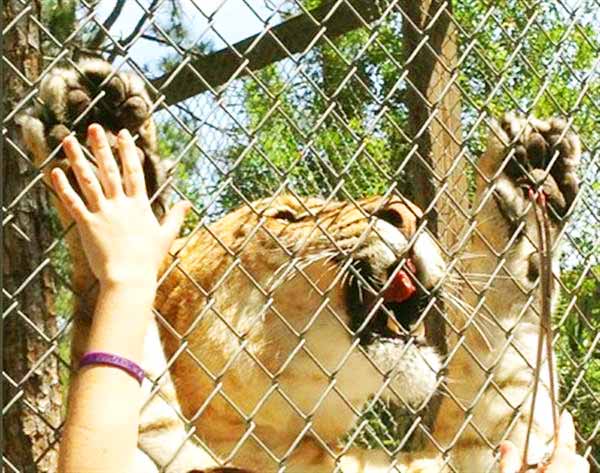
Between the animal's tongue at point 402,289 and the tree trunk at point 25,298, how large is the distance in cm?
85

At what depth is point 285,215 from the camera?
3.16m

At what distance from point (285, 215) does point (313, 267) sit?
196 mm

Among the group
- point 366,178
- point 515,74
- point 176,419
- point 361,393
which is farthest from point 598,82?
point 176,419

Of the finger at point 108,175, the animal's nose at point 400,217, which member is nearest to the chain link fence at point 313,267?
the animal's nose at point 400,217

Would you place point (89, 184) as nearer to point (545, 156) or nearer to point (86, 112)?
point (86, 112)

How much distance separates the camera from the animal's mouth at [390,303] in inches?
110

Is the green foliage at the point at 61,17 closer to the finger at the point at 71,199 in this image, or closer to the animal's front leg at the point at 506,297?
the animal's front leg at the point at 506,297

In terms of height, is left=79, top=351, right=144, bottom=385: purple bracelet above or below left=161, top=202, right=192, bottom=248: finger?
below

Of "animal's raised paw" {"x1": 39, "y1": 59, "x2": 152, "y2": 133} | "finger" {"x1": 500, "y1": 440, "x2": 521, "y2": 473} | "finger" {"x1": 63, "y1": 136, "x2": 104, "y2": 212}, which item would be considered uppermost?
"animal's raised paw" {"x1": 39, "y1": 59, "x2": 152, "y2": 133}

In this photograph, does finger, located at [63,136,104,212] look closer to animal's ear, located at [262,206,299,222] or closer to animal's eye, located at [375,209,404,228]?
animal's eye, located at [375,209,404,228]

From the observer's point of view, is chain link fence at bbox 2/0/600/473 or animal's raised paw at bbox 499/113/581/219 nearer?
chain link fence at bbox 2/0/600/473

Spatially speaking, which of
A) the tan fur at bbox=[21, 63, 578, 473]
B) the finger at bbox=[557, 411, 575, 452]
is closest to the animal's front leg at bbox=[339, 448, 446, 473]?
the tan fur at bbox=[21, 63, 578, 473]

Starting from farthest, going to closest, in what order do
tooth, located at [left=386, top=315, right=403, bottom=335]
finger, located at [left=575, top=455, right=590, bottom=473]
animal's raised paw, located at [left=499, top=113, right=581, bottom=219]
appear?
tooth, located at [left=386, top=315, right=403, bottom=335]
animal's raised paw, located at [left=499, top=113, right=581, bottom=219]
finger, located at [left=575, top=455, right=590, bottom=473]

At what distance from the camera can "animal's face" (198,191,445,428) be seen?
9.21 ft
